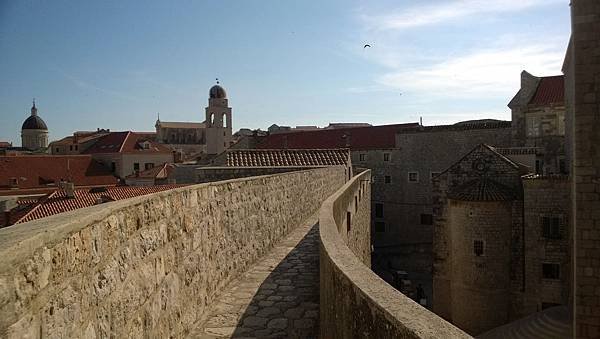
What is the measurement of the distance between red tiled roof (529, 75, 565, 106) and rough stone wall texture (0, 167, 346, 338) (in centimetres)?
2835

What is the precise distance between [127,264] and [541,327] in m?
15.9

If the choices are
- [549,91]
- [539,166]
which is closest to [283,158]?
→ [539,166]

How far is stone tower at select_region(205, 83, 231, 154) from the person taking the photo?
59884mm

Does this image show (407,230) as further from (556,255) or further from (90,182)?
(90,182)

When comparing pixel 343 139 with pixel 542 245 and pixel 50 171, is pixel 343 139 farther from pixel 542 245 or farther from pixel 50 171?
pixel 50 171

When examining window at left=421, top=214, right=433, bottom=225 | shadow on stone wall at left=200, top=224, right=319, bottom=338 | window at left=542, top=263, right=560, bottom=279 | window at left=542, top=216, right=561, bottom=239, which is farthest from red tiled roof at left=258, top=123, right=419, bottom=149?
shadow on stone wall at left=200, top=224, right=319, bottom=338

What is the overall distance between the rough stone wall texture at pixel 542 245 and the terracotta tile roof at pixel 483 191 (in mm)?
792

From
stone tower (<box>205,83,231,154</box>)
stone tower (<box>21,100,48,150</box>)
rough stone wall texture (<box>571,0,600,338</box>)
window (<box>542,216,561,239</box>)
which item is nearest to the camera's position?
rough stone wall texture (<box>571,0,600,338</box>)

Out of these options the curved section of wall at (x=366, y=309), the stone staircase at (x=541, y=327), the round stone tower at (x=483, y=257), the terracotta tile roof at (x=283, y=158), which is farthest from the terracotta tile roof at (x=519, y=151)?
the curved section of wall at (x=366, y=309)

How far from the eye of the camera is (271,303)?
516 cm

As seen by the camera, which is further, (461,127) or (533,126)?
(461,127)

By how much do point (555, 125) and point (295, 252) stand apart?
27146mm

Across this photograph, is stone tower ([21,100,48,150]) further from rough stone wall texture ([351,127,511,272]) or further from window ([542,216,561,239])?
window ([542,216,561,239])

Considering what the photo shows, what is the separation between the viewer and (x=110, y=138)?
178 feet
